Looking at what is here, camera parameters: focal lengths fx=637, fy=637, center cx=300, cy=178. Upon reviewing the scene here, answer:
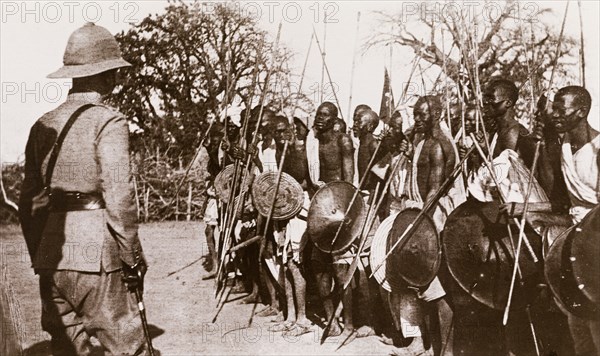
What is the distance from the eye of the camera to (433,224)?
16.5ft

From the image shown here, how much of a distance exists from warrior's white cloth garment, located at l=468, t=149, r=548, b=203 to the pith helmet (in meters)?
2.75

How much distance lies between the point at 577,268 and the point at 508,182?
104 centimetres

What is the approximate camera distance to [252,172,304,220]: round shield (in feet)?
22.0

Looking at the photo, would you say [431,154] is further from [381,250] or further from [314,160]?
[314,160]

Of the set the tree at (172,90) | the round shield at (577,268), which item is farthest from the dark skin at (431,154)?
the tree at (172,90)

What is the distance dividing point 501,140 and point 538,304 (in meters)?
1.32

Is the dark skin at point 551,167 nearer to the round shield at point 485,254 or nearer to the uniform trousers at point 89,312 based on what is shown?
the round shield at point 485,254

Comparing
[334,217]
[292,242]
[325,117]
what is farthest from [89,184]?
[325,117]

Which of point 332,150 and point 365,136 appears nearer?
point 332,150

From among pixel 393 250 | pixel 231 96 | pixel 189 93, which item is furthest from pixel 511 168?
pixel 189 93

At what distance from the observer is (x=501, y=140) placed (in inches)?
202

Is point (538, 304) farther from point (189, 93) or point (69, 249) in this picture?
point (189, 93)

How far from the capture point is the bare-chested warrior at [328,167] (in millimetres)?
6367

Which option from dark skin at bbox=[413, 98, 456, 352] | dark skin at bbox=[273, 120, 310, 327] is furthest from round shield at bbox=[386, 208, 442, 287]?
dark skin at bbox=[273, 120, 310, 327]
